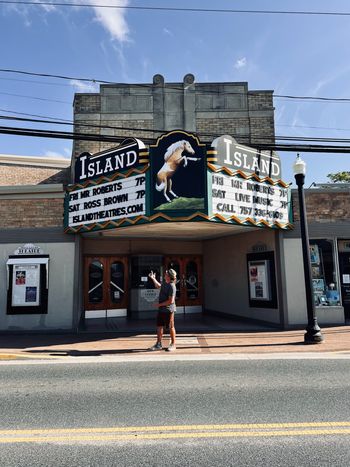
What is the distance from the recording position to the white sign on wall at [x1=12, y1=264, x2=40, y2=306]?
1233 centimetres

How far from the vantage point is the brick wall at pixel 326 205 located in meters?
13.2

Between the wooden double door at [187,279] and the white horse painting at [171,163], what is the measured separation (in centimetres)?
640

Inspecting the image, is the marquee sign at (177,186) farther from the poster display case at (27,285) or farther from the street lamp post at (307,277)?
the poster display case at (27,285)

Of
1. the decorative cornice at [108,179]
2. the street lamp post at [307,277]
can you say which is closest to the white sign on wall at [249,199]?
the street lamp post at [307,277]

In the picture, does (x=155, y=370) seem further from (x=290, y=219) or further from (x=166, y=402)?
(x=290, y=219)

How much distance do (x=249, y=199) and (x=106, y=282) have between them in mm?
7206

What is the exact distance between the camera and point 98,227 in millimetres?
11977

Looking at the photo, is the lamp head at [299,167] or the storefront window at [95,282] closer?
the lamp head at [299,167]

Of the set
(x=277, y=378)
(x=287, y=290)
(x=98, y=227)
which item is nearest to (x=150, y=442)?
(x=277, y=378)

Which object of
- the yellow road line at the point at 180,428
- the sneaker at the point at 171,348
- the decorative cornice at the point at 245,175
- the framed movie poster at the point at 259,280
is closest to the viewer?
the yellow road line at the point at 180,428

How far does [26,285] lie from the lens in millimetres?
12352

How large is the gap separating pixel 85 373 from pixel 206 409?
3.00 m

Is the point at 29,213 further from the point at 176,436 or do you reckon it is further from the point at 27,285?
the point at 176,436

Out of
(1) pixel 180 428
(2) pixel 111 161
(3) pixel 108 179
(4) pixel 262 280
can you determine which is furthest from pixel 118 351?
(4) pixel 262 280
